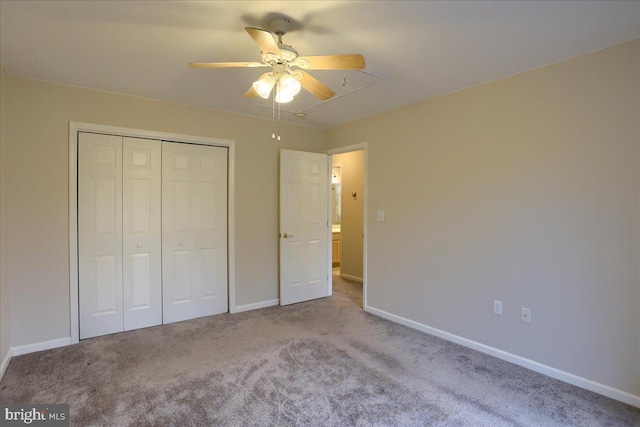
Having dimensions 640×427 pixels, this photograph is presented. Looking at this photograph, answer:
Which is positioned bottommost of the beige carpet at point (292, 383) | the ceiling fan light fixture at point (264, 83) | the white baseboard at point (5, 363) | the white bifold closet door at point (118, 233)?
the beige carpet at point (292, 383)

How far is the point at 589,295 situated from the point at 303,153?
3280 mm

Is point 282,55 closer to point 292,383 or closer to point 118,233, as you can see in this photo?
point 292,383

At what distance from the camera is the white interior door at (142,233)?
11.1ft

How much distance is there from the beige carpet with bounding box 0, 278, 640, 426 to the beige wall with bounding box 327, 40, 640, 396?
0.36 metres

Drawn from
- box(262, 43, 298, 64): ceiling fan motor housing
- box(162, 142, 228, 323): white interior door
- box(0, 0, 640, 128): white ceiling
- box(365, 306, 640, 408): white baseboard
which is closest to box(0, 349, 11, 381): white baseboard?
box(162, 142, 228, 323): white interior door

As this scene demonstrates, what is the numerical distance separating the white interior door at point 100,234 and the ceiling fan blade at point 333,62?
2.37 meters

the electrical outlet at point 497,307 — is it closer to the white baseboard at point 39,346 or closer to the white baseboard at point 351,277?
the white baseboard at point 351,277

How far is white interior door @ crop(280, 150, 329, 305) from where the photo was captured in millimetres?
4289

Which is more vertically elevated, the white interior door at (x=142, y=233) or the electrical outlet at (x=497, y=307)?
the white interior door at (x=142, y=233)

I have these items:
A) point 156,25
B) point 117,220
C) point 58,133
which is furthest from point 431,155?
point 58,133

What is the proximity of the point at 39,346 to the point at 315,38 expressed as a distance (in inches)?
137

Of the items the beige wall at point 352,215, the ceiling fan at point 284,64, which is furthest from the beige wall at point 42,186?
the beige wall at point 352,215

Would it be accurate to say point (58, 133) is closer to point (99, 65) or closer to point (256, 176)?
point (99, 65)

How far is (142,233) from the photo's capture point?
137 inches
